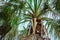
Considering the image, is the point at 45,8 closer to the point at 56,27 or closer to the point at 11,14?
the point at 56,27

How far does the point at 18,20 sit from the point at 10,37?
225mm

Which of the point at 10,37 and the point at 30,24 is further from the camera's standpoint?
the point at 30,24

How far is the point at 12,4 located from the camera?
7.40ft

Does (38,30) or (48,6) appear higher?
(48,6)

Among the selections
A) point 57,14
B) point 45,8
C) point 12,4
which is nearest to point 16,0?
point 12,4

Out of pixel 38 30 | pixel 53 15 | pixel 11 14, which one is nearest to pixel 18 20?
pixel 11 14

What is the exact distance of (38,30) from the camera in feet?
7.62

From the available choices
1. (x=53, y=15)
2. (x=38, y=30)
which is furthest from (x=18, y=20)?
(x=53, y=15)

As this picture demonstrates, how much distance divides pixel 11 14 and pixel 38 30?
390 millimetres

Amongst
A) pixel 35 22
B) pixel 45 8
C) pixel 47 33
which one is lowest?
pixel 47 33

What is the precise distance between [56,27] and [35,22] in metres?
0.27

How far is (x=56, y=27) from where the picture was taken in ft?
7.56

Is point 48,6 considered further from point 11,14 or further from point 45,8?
point 11,14

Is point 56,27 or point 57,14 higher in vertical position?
point 57,14
